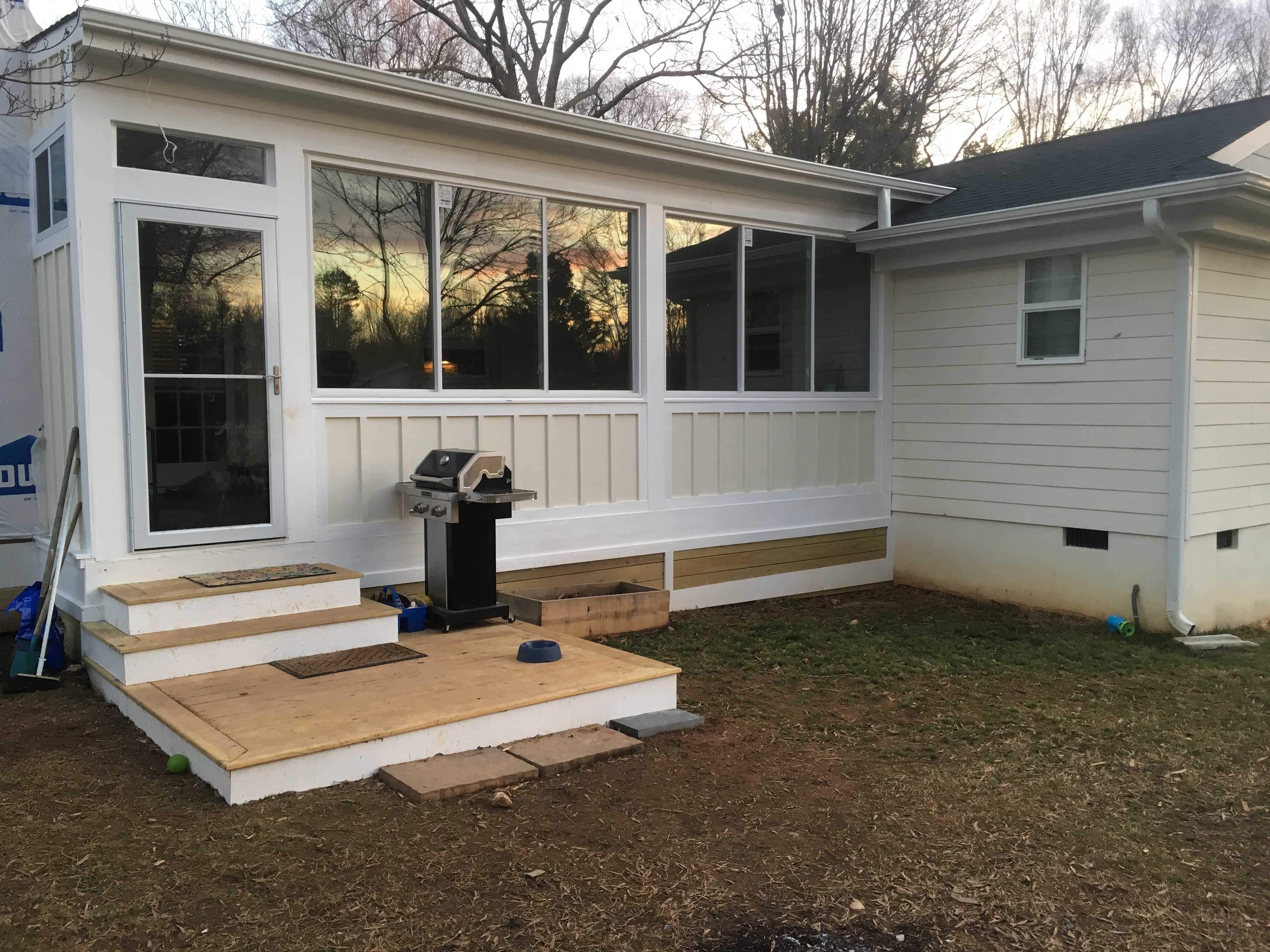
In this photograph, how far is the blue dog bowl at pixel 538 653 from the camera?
475 centimetres

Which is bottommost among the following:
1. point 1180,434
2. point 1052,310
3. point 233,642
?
point 233,642

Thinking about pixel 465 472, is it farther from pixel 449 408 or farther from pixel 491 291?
pixel 491 291

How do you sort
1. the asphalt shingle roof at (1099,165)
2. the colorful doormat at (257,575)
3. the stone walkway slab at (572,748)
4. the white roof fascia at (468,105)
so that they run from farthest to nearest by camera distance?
the asphalt shingle roof at (1099,165)
the colorful doormat at (257,575)
the white roof fascia at (468,105)
the stone walkway slab at (572,748)

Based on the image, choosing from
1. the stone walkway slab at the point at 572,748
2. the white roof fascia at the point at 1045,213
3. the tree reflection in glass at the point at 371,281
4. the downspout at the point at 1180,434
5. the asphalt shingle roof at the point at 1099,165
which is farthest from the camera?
the asphalt shingle roof at the point at 1099,165

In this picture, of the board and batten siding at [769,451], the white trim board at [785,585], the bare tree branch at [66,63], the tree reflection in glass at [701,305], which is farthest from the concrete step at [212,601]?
the tree reflection in glass at [701,305]

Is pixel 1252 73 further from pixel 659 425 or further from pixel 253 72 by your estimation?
pixel 253 72

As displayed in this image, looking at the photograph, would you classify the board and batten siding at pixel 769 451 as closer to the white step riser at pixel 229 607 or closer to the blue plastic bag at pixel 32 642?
the white step riser at pixel 229 607

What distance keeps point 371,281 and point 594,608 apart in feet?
7.78

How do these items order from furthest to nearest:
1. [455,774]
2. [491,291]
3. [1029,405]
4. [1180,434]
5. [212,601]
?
[1029,405] → [1180,434] → [491,291] → [212,601] → [455,774]

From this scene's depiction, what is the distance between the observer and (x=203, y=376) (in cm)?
512

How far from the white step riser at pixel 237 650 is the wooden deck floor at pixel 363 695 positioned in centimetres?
4

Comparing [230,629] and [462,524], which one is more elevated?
[462,524]

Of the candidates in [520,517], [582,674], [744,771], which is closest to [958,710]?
[744,771]

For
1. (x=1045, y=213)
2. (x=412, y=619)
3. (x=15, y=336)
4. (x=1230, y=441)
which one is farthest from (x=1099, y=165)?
(x=15, y=336)
